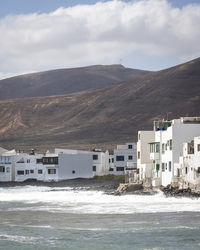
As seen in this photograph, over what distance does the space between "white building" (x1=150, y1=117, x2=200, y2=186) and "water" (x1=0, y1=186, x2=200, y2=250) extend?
9125 millimetres

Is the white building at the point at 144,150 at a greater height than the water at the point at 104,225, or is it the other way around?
the white building at the point at 144,150

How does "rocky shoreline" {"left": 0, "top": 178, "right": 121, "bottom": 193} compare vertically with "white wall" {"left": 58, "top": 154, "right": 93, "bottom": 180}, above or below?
below

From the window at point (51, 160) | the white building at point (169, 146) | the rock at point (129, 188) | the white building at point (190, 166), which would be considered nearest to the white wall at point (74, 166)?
the window at point (51, 160)

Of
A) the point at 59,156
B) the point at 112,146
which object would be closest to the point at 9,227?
the point at 59,156

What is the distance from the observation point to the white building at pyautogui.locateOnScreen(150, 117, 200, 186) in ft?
200

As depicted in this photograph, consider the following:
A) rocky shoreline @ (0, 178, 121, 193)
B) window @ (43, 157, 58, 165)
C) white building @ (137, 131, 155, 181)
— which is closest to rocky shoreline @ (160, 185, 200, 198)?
white building @ (137, 131, 155, 181)

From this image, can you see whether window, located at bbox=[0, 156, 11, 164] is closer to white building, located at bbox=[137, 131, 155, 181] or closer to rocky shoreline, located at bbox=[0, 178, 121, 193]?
rocky shoreline, located at bbox=[0, 178, 121, 193]

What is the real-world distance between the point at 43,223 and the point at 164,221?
7.11m

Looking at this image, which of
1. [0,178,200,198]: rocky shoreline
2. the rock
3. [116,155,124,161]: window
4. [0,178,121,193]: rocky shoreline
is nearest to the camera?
[0,178,200,198]: rocky shoreline

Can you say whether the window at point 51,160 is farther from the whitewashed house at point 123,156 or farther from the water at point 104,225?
the water at point 104,225

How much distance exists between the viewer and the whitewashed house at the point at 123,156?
10756 cm

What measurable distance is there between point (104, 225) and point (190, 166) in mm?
20797

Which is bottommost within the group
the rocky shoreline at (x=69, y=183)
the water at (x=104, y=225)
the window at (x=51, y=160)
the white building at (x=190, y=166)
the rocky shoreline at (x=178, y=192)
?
the water at (x=104, y=225)

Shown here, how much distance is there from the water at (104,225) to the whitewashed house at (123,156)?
180 ft
